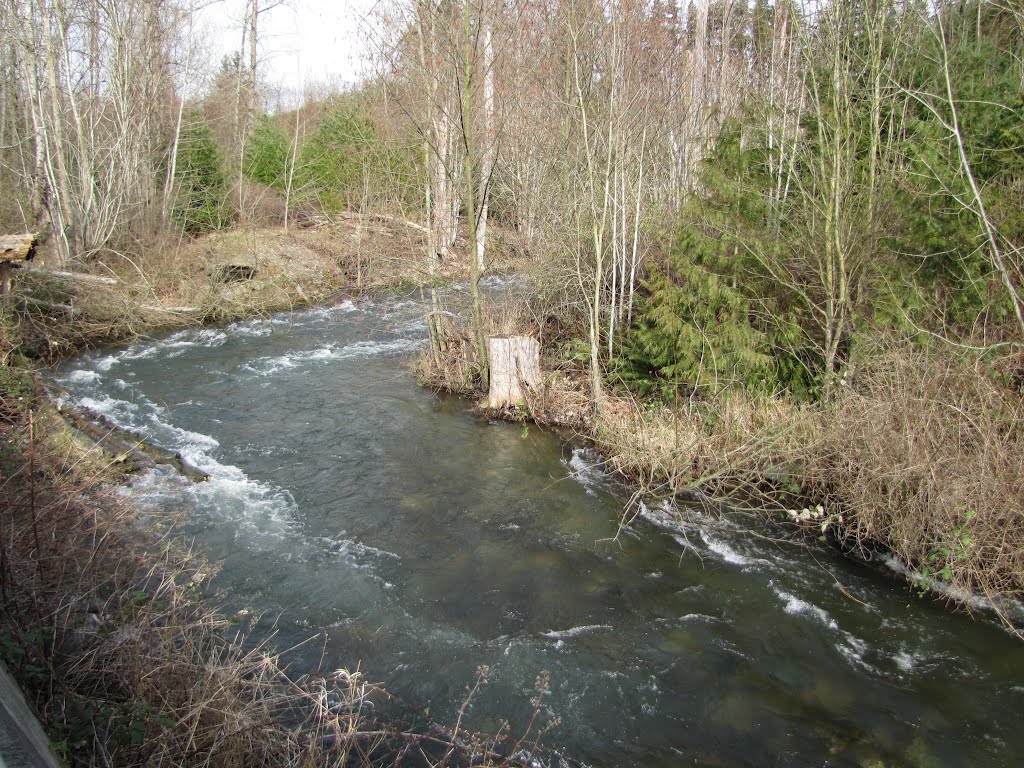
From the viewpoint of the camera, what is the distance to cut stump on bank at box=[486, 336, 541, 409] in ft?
31.0

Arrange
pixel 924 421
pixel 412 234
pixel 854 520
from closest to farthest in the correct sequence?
pixel 924 421
pixel 854 520
pixel 412 234

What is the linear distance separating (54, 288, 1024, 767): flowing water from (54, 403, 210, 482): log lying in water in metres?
0.23

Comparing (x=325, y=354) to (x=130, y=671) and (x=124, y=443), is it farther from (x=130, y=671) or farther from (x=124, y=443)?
→ (x=130, y=671)

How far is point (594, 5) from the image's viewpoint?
316 inches

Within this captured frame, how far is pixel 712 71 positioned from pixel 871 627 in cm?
1337

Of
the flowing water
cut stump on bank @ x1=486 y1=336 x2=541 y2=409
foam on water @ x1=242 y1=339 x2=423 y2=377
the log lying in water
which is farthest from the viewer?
foam on water @ x1=242 y1=339 x2=423 y2=377

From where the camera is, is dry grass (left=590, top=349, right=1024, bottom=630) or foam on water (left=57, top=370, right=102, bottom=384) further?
foam on water (left=57, top=370, right=102, bottom=384)

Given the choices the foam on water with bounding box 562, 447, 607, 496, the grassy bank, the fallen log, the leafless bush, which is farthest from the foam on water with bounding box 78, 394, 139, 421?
the leafless bush

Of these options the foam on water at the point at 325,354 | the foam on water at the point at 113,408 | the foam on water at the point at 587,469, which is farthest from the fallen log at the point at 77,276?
the foam on water at the point at 587,469

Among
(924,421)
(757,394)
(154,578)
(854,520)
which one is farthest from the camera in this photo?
(757,394)

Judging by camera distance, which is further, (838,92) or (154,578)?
(838,92)

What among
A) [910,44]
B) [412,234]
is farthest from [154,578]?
[910,44]

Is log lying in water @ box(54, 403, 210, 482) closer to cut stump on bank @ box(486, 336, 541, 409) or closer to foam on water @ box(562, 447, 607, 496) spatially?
cut stump on bank @ box(486, 336, 541, 409)

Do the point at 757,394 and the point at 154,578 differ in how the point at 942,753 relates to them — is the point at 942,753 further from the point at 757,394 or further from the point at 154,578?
the point at 154,578
